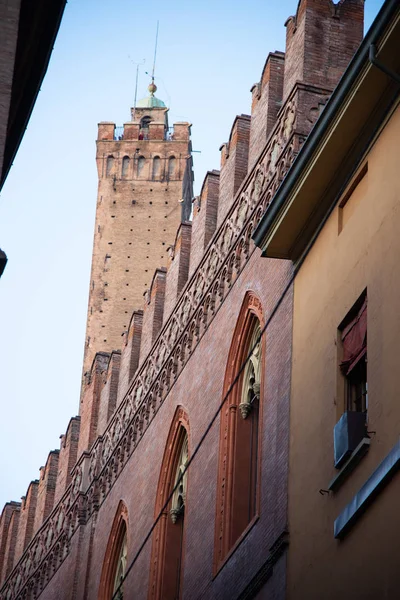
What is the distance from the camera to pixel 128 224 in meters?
41.8

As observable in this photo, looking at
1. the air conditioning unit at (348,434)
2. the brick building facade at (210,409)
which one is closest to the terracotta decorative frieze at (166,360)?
the brick building facade at (210,409)

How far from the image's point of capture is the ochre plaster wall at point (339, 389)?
1092cm

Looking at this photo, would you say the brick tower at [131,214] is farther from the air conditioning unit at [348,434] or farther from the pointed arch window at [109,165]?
the air conditioning unit at [348,434]

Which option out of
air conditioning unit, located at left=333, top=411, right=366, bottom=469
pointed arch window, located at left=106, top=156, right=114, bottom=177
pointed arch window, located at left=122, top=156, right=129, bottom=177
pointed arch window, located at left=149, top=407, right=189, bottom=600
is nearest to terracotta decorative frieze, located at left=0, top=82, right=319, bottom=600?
pointed arch window, located at left=149, top=407, right=189, bottom=600

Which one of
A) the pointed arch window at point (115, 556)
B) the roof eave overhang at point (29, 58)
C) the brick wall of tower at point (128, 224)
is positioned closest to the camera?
the roof eave overhang at point (29, 58)

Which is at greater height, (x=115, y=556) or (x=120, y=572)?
(x=115, y=556)

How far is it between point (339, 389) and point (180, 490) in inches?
216

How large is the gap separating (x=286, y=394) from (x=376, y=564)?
3418mm

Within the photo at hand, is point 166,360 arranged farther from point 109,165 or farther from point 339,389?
point 109,165

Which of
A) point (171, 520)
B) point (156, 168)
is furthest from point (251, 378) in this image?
point (156, 168)

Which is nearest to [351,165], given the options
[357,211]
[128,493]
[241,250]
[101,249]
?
[357,211]

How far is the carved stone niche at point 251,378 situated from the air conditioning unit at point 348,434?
12.1ft

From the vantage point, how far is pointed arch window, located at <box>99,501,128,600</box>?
19594 mm

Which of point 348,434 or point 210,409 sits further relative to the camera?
point 210,409
